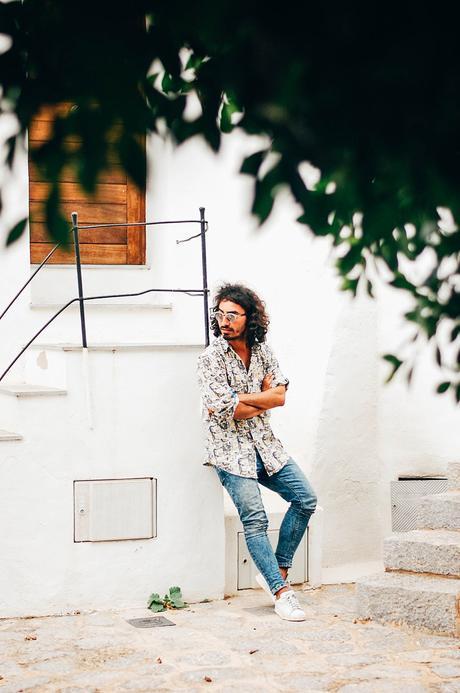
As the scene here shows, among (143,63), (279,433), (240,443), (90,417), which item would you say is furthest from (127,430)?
(143,63)

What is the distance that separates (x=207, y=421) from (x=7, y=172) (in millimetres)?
4002

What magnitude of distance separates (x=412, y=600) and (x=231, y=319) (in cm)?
183

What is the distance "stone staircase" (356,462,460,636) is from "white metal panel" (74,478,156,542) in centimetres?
131

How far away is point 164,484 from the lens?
6543 millimetres

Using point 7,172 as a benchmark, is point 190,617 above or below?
below

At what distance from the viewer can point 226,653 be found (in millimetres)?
5438

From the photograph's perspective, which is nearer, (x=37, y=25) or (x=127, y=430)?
(x=37, y=25)

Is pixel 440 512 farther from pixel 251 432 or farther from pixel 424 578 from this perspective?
A: pixel 251 432

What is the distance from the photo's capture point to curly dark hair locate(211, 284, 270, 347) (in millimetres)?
6230

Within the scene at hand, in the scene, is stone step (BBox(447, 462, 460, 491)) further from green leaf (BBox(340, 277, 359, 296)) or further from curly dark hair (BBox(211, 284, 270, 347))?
green leaf (BBox(340, 277, 359, 296))

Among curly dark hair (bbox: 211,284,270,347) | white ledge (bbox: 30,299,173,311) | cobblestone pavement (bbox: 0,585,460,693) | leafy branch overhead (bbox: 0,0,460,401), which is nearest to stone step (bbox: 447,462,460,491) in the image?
cobblestone pavement (bbox: 0,585,460,693)

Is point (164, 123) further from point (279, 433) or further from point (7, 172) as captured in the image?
point (279, 433)

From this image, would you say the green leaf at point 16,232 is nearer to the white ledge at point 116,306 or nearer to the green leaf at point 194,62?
the green leaf at point 194,62

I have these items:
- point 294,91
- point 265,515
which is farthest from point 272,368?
point 294,91
